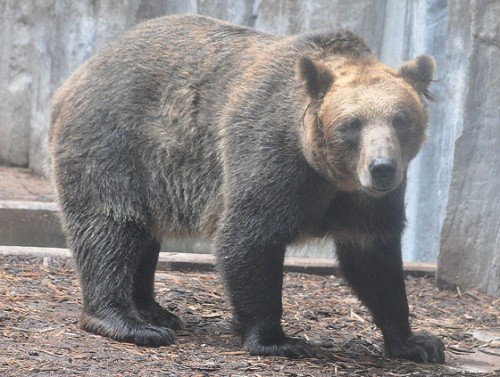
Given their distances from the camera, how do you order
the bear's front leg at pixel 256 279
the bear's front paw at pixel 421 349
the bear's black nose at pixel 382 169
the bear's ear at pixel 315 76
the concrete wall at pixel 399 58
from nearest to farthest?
1. the bear's black nose at pixel 382 169
2. the bear's ear at pixel 315 76
3. the bear's front leg at pixel 256 279
4. the bear's front paw at pixel 421 349
5. the concrete wall at pixel 399 58

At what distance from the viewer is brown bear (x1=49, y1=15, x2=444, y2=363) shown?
6.26 m

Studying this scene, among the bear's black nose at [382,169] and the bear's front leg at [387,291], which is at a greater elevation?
the bear's black nose at [382,169]

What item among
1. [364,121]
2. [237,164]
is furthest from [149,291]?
[364,121]

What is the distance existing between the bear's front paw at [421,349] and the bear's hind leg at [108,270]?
152cm

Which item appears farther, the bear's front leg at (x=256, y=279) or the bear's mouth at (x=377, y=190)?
the bear's front leg at (x=256, y=279)

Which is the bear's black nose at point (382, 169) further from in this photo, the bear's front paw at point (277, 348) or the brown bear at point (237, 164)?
the bear's front paw at point (277, 348)

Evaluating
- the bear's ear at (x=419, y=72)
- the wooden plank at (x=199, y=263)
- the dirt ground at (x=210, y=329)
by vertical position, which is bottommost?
the dirt ground at (x=210, y=329)

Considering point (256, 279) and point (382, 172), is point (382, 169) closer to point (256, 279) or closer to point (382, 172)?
point (382, 172)

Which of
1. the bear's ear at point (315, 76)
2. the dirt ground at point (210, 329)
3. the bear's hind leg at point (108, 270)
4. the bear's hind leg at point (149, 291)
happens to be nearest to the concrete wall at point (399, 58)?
the dirt ground at point (210, 329)

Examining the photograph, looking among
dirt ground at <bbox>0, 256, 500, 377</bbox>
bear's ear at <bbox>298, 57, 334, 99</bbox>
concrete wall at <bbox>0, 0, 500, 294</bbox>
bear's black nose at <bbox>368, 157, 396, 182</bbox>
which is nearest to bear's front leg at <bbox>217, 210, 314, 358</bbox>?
dirt ground at <bbox>0, 256, 500, 377</bbox>

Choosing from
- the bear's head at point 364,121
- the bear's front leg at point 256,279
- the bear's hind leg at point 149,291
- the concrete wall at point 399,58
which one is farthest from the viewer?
the concrete wall at point 399,58

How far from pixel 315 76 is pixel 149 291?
2138 millimetres

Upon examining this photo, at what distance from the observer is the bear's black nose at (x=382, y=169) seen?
19.1 feet

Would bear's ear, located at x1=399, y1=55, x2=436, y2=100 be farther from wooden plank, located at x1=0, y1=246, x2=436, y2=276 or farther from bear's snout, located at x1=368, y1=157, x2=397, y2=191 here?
wooden plank, located at x1=0, y1=246, x2=436, y2=276
